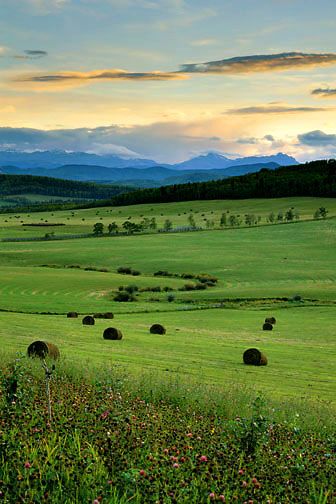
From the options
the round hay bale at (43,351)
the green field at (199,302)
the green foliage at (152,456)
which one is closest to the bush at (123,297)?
the green field at (199,302)

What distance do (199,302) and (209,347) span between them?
92.1 feet

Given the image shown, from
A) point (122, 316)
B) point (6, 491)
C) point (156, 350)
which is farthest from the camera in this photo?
point (122, 316)

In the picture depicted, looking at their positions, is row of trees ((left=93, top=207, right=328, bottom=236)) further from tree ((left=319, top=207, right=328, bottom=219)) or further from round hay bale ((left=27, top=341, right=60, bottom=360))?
round hay bale ((left=27, top=341, right=60, bottom=360))

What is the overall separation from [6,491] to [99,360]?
1444cm

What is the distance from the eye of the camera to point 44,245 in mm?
120062

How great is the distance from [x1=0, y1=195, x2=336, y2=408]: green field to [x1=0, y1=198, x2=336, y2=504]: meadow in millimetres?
204

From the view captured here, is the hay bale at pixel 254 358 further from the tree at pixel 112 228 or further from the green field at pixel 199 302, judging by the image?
the tree at pixel 112 228

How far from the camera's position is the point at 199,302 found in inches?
2334

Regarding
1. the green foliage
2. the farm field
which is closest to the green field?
the green foliage

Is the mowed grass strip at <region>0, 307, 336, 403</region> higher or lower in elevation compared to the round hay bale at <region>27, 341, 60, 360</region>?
lower

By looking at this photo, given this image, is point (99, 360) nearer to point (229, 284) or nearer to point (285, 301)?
point (285, 301)

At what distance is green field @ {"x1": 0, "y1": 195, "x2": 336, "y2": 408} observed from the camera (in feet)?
86.0

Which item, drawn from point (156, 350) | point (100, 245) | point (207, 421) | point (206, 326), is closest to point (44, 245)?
point (100, 245)

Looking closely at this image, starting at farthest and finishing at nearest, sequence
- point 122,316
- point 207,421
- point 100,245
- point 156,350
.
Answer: point 100,245, point 122,316, point 156,350, point 207,421
